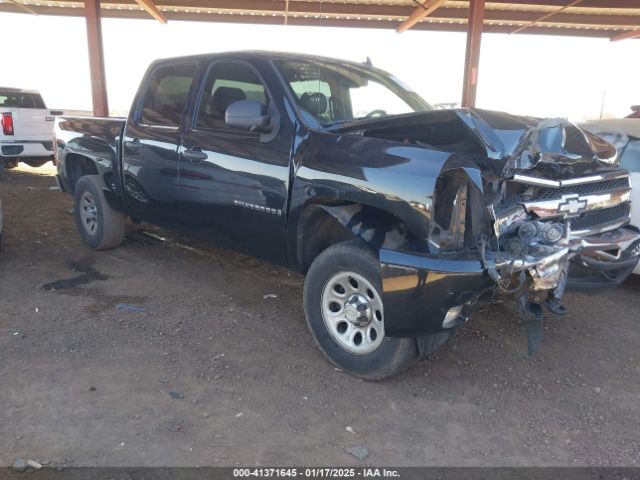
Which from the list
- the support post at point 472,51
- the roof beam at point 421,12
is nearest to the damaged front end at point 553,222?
the support post at point 472,51

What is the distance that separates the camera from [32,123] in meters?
10.6

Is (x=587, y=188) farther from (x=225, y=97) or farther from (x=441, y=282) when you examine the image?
(x=225, y=97)

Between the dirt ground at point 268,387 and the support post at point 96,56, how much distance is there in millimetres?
7595

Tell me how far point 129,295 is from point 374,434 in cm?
277

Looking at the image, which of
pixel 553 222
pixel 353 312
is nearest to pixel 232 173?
pixel 353 312

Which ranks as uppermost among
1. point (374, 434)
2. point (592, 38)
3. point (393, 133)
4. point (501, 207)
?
point (592, 38)

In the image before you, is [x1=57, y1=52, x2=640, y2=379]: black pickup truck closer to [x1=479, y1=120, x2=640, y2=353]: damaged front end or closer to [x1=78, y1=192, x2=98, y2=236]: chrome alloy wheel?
[x1=479, y1=120, x2=640, y2=353]: damaged front end

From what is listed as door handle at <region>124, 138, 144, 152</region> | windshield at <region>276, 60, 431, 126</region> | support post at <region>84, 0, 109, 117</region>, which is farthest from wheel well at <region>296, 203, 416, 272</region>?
support post at <region>84, 0, 109, 117</region>

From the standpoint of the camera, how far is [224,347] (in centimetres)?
365

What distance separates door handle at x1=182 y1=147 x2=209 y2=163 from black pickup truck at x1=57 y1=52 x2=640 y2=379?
2cm

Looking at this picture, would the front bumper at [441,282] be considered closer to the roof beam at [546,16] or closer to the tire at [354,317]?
the tire at [354,317]

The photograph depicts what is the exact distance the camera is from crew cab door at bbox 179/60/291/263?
141 inches

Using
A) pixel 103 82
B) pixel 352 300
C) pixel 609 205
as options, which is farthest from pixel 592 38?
pixel 352 300

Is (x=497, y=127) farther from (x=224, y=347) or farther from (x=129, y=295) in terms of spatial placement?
(x=129, y=295)
